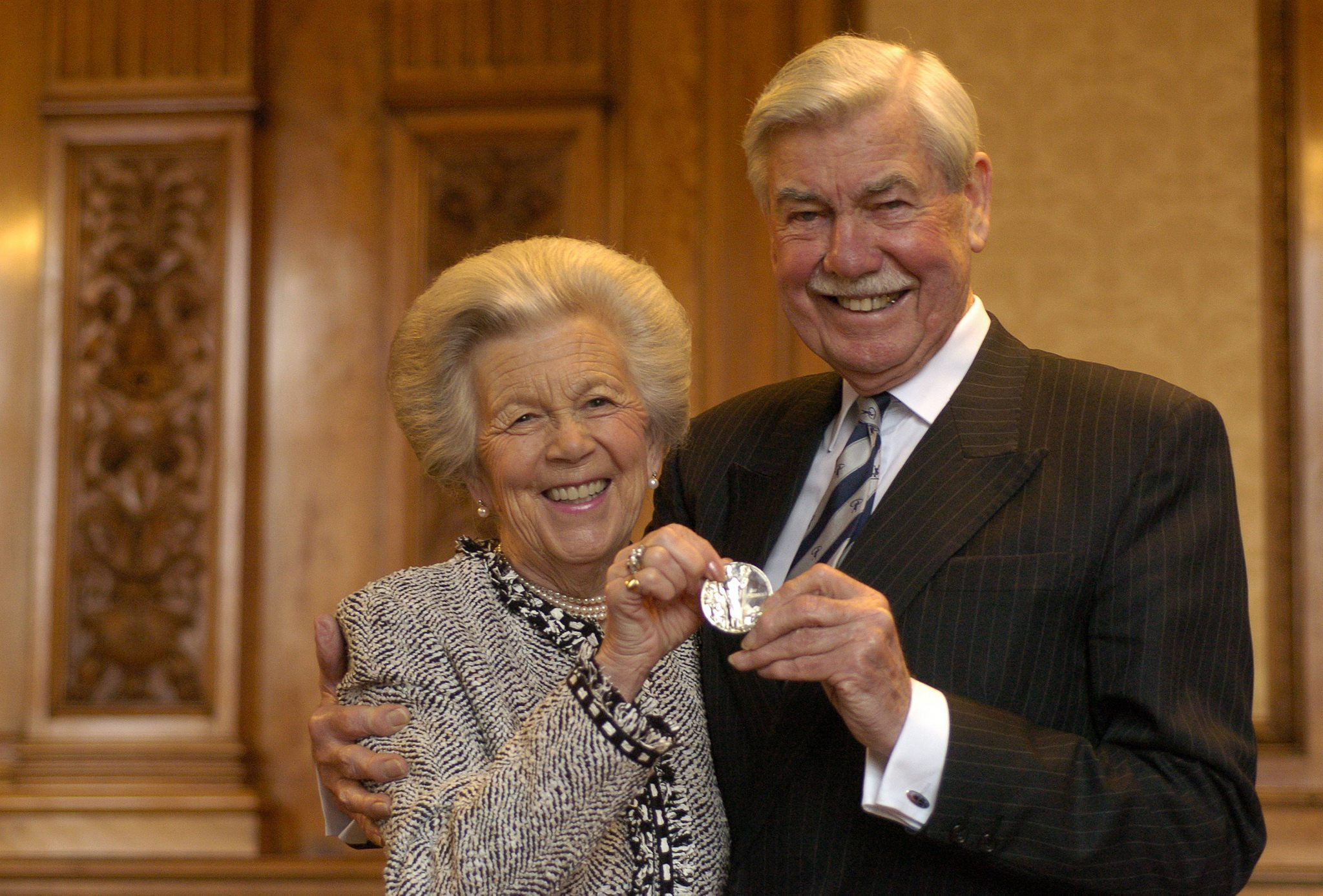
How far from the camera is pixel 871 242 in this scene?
2055mm

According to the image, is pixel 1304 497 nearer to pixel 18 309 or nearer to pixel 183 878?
pixel 183 878

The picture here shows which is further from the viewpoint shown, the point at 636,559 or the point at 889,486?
the point at 889,486

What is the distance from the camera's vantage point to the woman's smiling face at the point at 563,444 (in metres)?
2.02

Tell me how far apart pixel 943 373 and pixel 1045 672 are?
47cm

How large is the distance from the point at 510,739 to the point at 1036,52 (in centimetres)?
285

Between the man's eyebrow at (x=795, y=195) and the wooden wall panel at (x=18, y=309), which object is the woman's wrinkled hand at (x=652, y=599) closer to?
the man's eyebrow at (x=795, y=195)

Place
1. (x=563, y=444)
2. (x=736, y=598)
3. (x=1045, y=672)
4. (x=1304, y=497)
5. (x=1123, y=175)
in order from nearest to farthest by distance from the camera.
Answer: (x=736, y=598) < (x=1045, y=672) < (x=563, y=444) < (x=1304, y=497) < (x=1123, y=175)

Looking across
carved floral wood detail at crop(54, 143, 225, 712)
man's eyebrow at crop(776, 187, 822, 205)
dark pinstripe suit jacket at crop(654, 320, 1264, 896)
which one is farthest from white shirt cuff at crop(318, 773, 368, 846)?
carved floral wood detail at crop(54, 143, 225, 712)

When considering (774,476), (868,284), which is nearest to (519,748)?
(774,476)

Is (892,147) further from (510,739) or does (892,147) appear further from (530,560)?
(510,739)

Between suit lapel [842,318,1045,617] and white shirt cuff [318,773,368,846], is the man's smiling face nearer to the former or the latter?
suit lapel [842,318,1045,617]

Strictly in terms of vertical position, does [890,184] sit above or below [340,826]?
above

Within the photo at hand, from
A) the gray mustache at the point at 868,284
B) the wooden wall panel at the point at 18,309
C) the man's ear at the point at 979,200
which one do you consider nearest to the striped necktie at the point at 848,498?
the gray mustache at the point at 868,284

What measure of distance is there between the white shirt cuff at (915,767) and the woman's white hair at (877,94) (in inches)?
30.4
